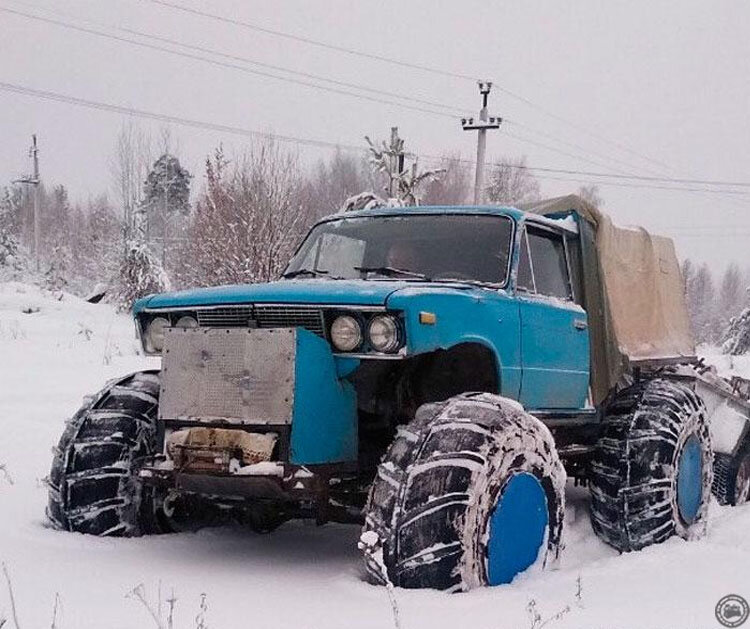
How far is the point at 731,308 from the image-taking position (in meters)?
105

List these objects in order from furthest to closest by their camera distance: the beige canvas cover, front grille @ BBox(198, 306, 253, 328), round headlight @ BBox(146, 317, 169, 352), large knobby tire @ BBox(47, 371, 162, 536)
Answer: the beige canvas cover
round headlight @ BBox(146, 317, 169, 352)
large knobby tire @ BBox(47, 371, 162, 536)
front grille @ BBox(198, 306, 253, 328)

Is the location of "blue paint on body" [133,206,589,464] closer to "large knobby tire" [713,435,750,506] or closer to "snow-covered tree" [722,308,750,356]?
"large knobby tire" [713,435,750,506]

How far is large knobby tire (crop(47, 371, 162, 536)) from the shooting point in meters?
4.92

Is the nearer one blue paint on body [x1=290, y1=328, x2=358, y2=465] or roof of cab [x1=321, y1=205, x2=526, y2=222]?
blue paint on body [x1=290, y1=328, x2=358, y2=465]

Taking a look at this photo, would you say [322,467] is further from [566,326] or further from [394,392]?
[566,326]

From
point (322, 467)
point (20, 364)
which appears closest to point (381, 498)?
point (322, 467)

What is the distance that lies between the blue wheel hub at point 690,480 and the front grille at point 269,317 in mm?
2931

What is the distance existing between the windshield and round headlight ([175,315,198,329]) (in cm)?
104

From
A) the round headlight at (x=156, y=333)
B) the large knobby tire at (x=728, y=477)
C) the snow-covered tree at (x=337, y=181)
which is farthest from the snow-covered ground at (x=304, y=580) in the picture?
the snow-covered tree at (x=337, y=181)

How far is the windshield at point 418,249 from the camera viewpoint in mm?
5395

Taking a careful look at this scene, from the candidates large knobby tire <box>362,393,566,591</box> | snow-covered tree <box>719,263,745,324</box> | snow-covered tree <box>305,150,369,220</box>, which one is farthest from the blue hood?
snow-covered tree <box>719,263,745,324</box>

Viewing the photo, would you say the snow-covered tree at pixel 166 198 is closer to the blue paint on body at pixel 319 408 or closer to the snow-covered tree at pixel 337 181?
the snow-covered tree at pixel 337 181

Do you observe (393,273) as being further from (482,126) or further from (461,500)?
(482,126)

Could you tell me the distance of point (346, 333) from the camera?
4.30 metres
